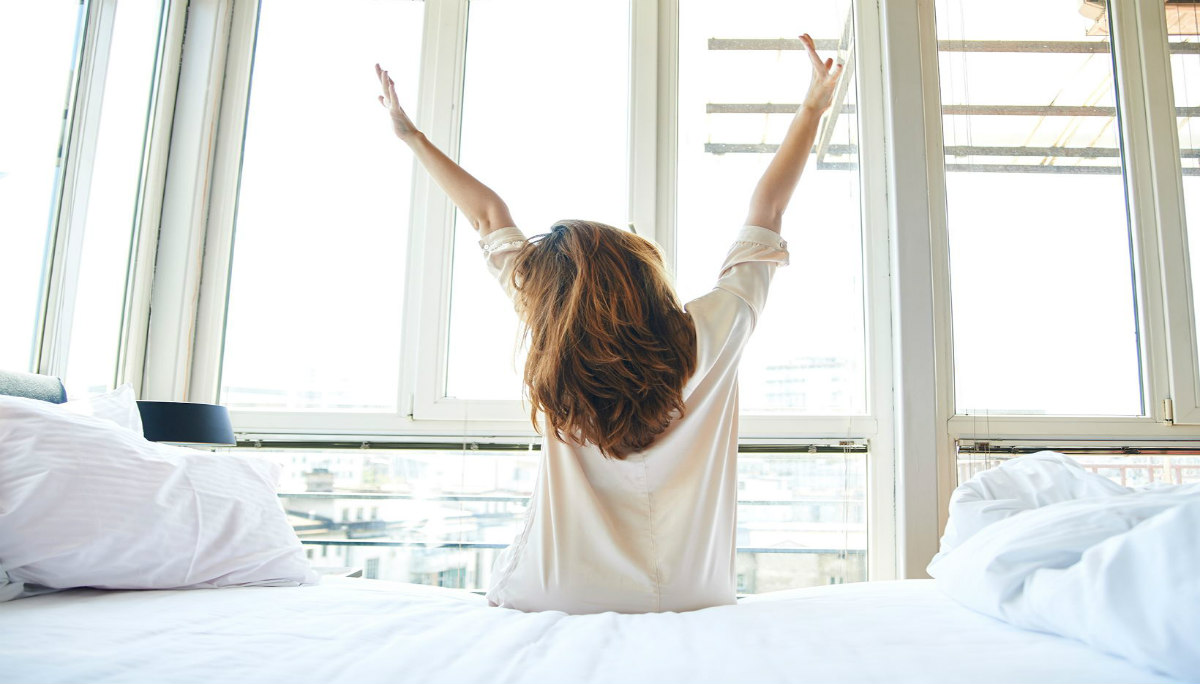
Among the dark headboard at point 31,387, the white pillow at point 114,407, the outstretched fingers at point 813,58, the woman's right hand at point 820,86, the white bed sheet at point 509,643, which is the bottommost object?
the white bed sheet at point 509,643

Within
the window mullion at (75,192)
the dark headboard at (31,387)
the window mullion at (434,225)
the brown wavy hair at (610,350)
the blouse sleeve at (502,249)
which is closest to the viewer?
the brown wavy hair at (610,350)

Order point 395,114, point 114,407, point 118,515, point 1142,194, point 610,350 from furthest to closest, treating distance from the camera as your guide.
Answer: point 1142,194 → point 395,114 → point 114,407 → point 118,515 → point 610,350

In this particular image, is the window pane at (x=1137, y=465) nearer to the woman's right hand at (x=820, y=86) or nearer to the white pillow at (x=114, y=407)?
the woman's right hand at (x=820, y=86)

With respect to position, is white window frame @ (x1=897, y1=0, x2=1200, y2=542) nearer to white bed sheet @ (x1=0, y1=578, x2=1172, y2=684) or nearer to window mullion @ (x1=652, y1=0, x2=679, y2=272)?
window mullion @ (x1=652, y1=0, x2=679, y2=272)

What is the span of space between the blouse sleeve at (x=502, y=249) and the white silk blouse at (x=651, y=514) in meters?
0.35

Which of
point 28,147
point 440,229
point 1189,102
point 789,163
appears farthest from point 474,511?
point 1189,102

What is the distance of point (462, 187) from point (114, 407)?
93 centimetres

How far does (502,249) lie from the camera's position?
139 centimetres

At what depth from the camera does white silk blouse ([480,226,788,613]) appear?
115 centimetres

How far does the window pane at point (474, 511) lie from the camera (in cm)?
229

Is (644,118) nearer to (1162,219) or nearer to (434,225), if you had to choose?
(434,225)

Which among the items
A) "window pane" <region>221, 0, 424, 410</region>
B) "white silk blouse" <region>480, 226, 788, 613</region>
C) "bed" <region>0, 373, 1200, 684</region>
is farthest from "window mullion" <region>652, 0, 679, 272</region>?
"bed" <region>0, 373, 1200, 684</region>

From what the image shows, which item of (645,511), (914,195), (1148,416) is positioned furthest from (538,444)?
(1148,416)

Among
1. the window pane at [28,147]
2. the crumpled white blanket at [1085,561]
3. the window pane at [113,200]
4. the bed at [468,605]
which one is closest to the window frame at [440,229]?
the window pane at [113,200]
